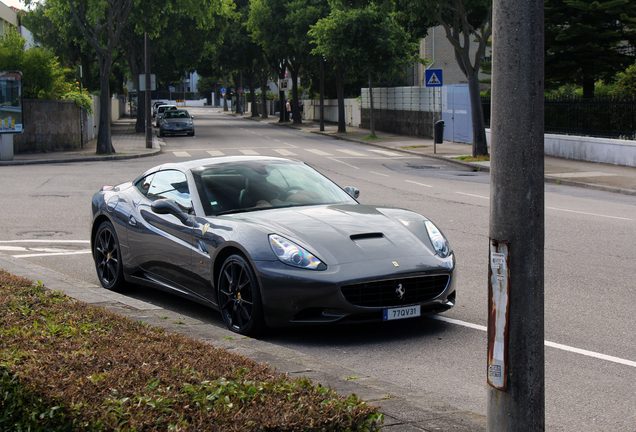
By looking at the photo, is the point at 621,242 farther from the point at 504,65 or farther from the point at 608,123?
the point at 608,123

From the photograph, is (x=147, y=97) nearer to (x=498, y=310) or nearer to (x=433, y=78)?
(x=433, y=78)

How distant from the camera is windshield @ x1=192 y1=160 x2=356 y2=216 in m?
6.92

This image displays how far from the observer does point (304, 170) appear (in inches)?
303

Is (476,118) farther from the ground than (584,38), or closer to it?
closer to it

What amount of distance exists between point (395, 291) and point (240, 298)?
48.9 inches

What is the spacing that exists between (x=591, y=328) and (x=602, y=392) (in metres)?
1.61

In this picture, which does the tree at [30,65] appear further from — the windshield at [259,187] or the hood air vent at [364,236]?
the hood air vent at [364,236]

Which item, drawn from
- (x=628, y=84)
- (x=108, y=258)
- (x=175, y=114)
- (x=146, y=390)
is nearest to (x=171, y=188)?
(x=108, y=258)

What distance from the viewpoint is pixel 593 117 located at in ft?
82.8

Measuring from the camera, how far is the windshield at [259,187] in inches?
273

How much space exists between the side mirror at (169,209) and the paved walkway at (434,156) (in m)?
13.9

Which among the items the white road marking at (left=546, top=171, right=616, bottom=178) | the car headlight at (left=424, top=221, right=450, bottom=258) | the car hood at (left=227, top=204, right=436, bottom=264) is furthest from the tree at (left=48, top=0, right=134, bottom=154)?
the car headlight at (left=424, top=221, right=450, bottom=258)

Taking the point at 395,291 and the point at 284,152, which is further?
the point at 284,152

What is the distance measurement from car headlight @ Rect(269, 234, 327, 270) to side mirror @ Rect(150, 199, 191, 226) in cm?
116
